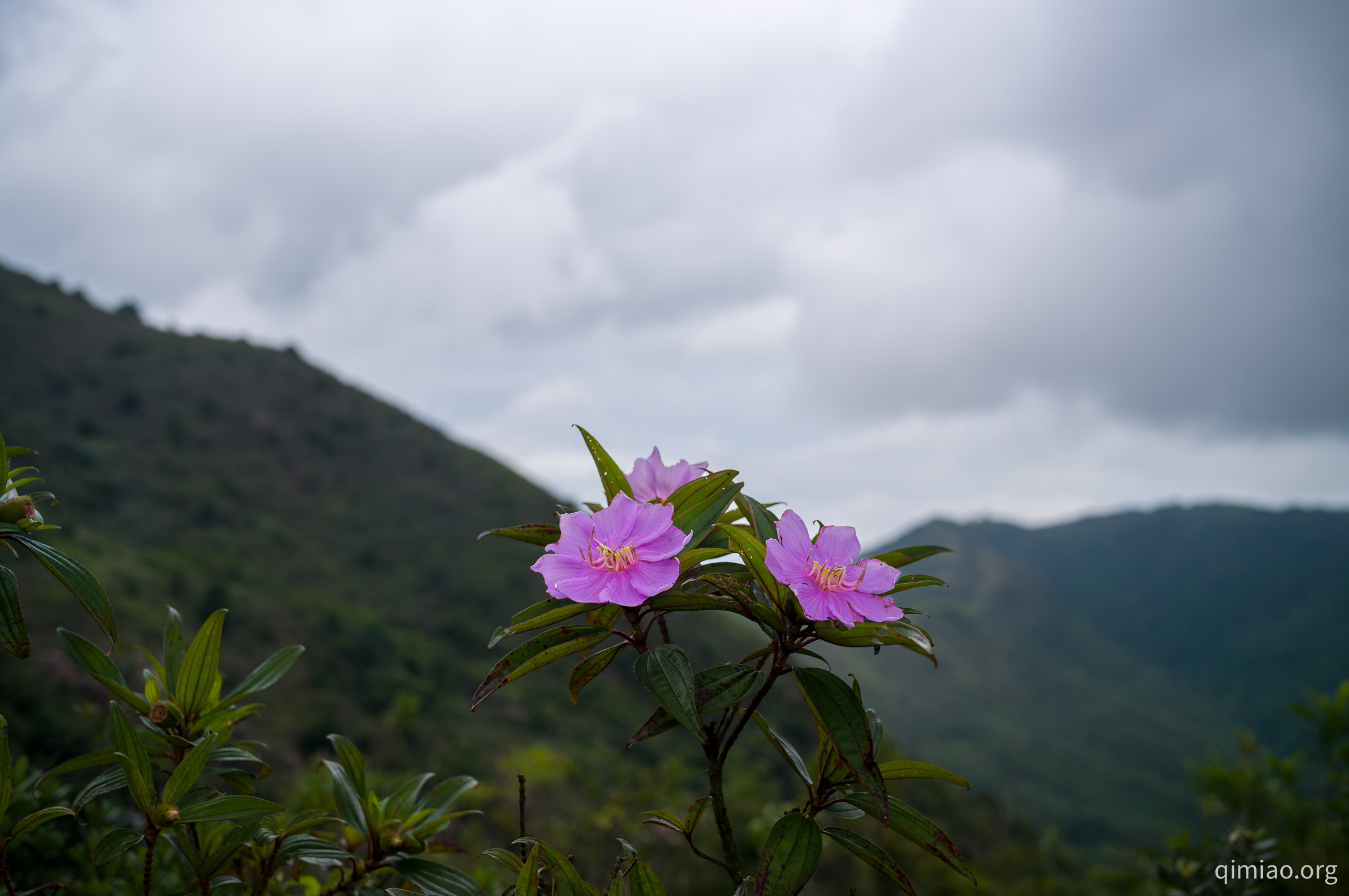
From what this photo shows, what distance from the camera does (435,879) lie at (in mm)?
1108

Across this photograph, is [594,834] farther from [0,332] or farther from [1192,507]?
[1192,507]

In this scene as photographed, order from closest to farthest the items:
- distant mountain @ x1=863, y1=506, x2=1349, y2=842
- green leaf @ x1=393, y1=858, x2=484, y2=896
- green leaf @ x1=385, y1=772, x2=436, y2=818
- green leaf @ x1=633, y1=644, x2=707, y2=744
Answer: green leaf @ x1=633, y1=644, x2=707, y2=744, green leaf @ x1=393, y1=858, x2=484, y2=896, green leaf @ x1=385, y1=772, x2=436, y2=818, distant mountain @ x1=863, y1=506, x2=1349, y2=842

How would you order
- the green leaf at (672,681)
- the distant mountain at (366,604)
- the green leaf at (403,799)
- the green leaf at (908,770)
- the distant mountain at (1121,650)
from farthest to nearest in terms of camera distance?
1. the distant mountain at (1121,650)
2. the distant mountain at (366,604)
3. the green leaf at (403,799)
4. the green leaf at (908,770)
5. the green leaf at (672,681)

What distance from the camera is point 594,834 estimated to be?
635 cm

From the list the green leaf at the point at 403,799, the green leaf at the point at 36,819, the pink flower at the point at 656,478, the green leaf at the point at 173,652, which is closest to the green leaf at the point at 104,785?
the green leaf at the point at 36,819

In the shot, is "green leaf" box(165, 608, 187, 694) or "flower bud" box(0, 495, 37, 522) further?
"green leaf" box(165, 608, 187, 694)

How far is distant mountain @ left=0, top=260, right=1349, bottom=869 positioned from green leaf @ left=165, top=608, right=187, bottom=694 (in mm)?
620

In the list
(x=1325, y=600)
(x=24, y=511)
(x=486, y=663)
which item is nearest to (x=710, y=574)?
(x=24, y=511)

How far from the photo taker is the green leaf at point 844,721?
30.5 inches

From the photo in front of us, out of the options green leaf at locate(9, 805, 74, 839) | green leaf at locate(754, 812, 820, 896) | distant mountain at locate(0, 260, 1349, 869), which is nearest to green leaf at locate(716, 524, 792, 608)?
green leaf at locate(754, 812, 820, 896)

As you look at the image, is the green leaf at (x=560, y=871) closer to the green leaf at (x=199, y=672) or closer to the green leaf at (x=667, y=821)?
the green leaf at (x=667, y=821)

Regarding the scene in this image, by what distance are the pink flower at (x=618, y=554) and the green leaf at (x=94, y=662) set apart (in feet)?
2.20

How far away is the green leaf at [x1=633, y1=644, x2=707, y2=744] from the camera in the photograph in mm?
738

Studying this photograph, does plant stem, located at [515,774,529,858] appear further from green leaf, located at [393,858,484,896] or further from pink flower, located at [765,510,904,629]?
pink flower, located at [765,510,904,629]
